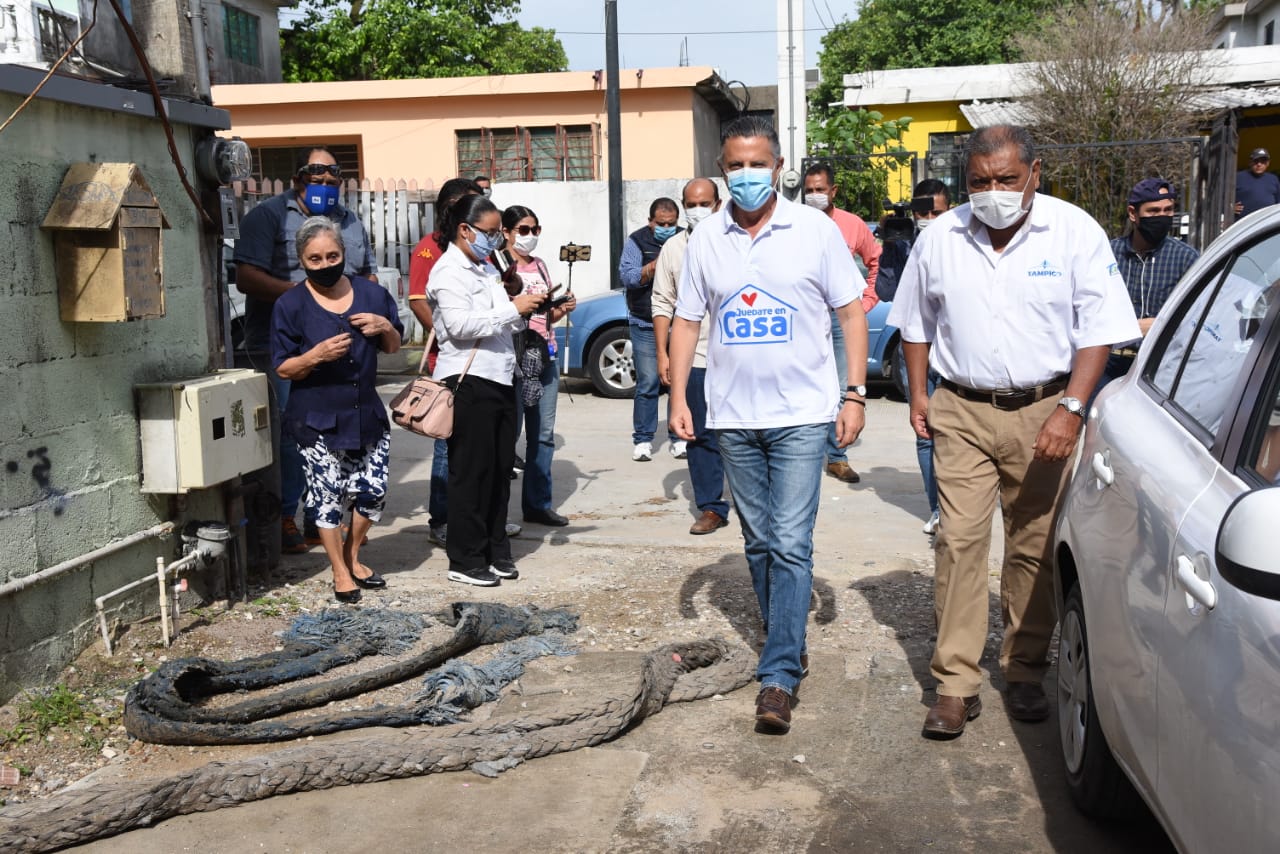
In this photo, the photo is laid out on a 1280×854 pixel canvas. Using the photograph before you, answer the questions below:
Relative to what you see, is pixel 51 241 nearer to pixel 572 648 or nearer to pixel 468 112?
pixel 572 648

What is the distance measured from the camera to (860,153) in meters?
19.0

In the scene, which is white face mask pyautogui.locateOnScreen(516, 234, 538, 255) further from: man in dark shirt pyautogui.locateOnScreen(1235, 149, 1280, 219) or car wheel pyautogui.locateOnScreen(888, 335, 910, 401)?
man in dark shirt pyautogui.locateOnScreen(1235, 149, 1280, 219)

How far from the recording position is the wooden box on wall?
4.95 meters

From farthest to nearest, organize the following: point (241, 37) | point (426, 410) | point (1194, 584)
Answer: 1. point (241, 37)
2. point (426, 410)
3. point (1194, 584)

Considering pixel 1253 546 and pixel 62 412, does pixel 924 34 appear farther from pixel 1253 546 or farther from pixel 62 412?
pixel 1253 546

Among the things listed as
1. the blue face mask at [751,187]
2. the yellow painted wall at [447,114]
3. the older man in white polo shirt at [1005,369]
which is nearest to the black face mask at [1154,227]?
the older man in white polo shirt at [1005,369]

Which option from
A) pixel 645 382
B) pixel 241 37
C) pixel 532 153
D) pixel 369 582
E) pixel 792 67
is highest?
pixel 241 37

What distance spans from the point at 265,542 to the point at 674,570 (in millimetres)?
1972

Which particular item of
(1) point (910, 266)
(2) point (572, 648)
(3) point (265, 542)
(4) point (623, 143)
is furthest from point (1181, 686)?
(4) point (623, 143)

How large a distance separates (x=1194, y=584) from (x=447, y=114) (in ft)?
80.8

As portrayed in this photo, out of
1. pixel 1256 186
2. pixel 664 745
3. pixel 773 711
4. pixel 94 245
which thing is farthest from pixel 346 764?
pixel 1256 186

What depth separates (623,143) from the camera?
25.7m

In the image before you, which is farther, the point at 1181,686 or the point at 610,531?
the point at 610,531

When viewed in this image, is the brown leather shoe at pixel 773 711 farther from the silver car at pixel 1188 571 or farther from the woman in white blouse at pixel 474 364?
the woman in white blouse at pixel 474 364
